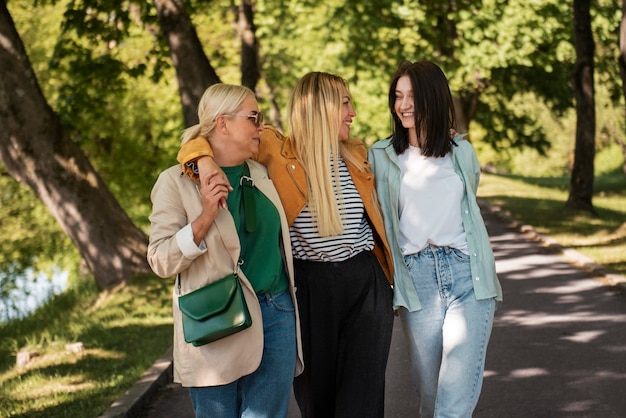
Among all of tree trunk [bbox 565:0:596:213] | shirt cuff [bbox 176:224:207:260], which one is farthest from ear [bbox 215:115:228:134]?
tree trunk [bbox 565:0:596:213]

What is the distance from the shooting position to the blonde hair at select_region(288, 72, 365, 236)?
15.6 ft

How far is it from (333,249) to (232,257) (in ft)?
2.35

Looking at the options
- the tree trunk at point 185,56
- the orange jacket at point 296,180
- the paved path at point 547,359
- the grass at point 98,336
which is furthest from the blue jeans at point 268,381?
the tree trunk at point 185,56

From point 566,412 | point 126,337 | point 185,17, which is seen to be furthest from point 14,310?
point 566,412

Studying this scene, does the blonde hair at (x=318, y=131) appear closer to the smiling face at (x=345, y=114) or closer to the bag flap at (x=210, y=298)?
the smiling face at (x=345, y=114)

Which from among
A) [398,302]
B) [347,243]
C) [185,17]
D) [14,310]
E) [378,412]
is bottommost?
[14,310]

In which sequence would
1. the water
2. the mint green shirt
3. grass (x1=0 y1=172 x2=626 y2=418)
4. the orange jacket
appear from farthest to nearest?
1. the water
2. grass (x1=0 y1=172 x2=626 y2=418)
3. the mint green shirt
4. the orange jacket

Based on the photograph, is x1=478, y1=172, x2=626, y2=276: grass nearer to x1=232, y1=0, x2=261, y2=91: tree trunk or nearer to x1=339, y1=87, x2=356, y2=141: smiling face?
x1=232, y1=0, x2=261, y2=91: tree trunk

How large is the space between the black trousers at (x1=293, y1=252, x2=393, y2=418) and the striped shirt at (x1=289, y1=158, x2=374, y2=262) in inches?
1.5

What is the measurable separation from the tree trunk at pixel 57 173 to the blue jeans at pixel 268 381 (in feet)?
34.9

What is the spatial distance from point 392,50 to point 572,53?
561cm

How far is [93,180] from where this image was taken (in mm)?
15250

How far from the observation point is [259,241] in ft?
14.1

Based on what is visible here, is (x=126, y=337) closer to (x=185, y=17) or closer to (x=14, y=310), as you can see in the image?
(x=185, y=17)
